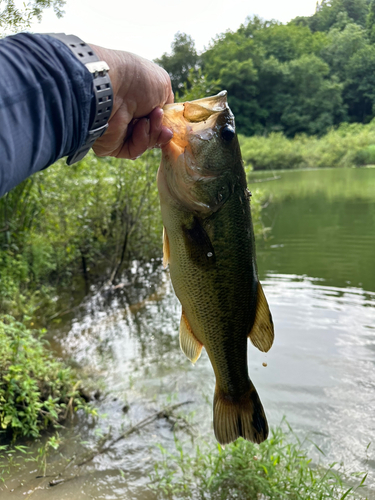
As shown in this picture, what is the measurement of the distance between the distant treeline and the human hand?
22.9 feet

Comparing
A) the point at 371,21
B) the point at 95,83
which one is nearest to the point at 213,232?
the point at 95,83

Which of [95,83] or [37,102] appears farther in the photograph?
[95,83]

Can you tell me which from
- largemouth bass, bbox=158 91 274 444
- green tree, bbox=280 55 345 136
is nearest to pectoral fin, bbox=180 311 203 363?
largemouth bass, bbox=158 91 274 444

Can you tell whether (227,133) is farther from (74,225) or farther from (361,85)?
(361,85)

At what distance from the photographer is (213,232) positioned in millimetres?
1549

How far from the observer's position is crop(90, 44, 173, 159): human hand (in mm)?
1382

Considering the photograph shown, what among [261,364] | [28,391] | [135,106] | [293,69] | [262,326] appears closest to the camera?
[135,106]

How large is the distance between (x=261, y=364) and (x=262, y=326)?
13.3 feet

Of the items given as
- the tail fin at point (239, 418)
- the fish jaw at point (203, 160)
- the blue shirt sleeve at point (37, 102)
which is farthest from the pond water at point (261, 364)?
the blue shirt sleeve at point (37, 102)

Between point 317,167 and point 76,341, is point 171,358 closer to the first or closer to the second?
point 76,341

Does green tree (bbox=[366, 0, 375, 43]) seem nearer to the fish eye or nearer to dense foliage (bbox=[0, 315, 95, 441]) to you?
the fish eye

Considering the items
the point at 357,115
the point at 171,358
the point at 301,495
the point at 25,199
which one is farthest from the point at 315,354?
the point at 357,115

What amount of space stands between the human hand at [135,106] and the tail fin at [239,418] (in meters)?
1.10

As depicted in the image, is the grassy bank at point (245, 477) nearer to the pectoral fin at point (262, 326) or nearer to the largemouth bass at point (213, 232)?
the largemouth bass at point (213, 232)
